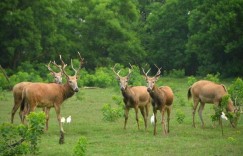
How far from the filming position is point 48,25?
4684cm

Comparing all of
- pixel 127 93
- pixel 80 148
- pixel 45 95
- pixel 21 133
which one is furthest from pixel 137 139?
pixel 21 133

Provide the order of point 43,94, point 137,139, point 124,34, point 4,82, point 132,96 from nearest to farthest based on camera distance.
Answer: point 137,139
point 43,94
point 132,96
point 4,82
point 124,34

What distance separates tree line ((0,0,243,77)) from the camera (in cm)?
4359

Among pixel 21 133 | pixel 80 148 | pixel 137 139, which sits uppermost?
pixel 21 133

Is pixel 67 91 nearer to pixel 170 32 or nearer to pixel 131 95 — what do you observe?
pixel 131 95

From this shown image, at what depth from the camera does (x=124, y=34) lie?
5303 cm

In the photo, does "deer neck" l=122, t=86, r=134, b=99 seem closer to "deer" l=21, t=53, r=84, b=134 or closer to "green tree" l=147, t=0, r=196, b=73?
"deer" l=21, t=53, r=84, b=134

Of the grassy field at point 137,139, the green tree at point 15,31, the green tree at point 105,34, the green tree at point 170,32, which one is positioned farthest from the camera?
the green tree at point 170,32

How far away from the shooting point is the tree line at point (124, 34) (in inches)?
1716

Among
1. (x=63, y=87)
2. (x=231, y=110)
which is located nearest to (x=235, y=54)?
(x=231, y=110)

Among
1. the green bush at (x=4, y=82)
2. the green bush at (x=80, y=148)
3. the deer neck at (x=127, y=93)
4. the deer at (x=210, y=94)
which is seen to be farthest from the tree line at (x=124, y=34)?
the green bush at (x=80, y=148)

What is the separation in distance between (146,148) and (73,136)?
10.6 feet

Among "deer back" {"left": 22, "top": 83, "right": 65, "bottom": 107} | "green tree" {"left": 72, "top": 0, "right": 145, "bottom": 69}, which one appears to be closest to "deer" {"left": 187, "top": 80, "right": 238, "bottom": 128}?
"deer back" {"left": 22, "top": 83, "right": 65, "bottom": 107}

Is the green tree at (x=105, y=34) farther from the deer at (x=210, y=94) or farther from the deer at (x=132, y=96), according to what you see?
the deer at (x=132, y=96)
